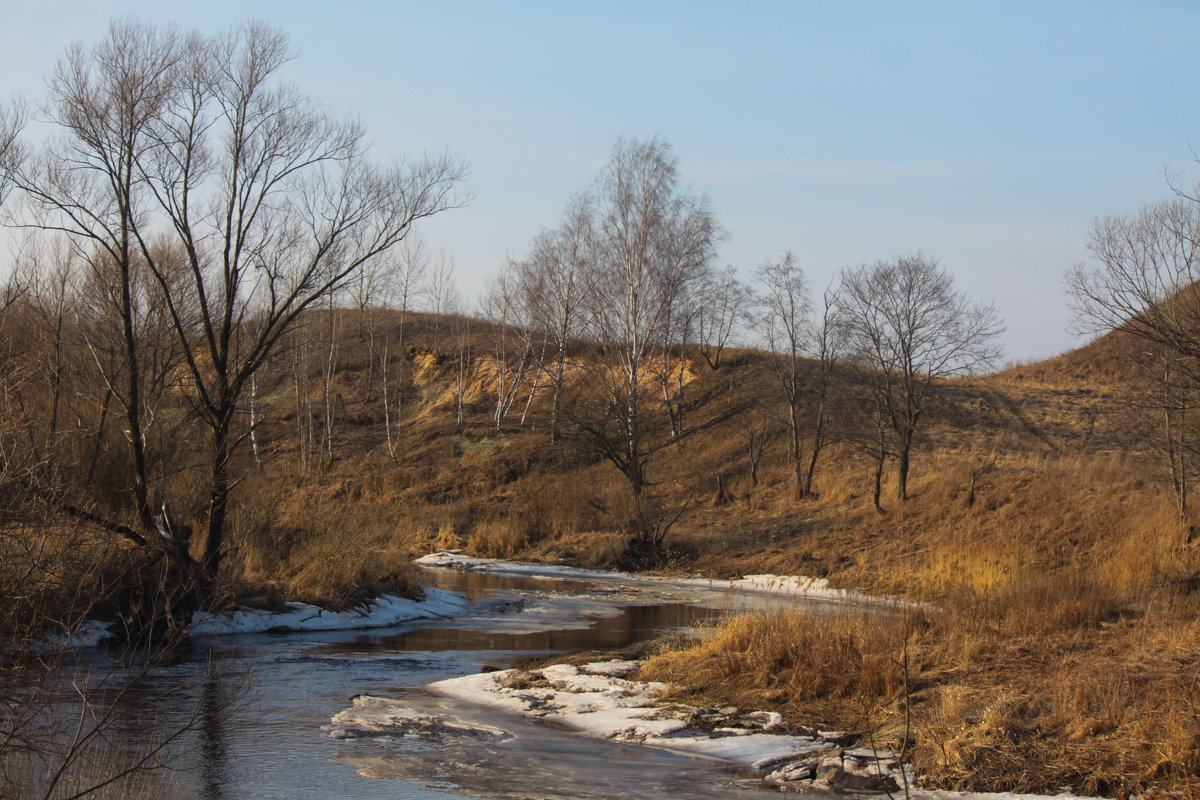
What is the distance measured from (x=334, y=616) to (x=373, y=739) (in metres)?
9.53

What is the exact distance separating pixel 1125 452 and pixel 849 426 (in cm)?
1105

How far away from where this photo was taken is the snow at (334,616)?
16.9m

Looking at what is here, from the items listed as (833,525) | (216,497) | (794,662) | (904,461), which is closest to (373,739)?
(794,662)

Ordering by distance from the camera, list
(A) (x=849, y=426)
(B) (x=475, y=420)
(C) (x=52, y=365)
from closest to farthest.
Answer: (C) (x=52, y=365)
(A) (x=849, y=426)
(B) (x=475, y=420)

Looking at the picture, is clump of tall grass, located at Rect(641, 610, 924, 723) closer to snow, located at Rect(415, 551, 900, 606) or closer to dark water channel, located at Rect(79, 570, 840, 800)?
dark water channel, located at Rect(79, 570, 840, 800)

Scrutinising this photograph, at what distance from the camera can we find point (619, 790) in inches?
315

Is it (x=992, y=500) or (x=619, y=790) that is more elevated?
(x=992, y=500)

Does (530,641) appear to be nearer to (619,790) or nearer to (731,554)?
(619,790)

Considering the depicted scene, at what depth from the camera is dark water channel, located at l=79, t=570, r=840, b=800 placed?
804 centimetres

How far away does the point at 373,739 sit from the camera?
32.1 ft

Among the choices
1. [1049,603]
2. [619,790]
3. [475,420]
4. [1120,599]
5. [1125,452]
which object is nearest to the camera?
[619,790]

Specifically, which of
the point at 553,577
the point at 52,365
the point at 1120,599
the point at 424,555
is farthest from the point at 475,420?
the point at 1120,599

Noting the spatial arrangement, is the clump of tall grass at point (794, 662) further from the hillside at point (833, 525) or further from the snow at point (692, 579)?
the snow at point (692, 579)

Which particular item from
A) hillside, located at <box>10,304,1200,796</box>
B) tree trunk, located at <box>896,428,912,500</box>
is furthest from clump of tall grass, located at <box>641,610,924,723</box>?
tree trunk, located at <box>896,428,912,500</box>
